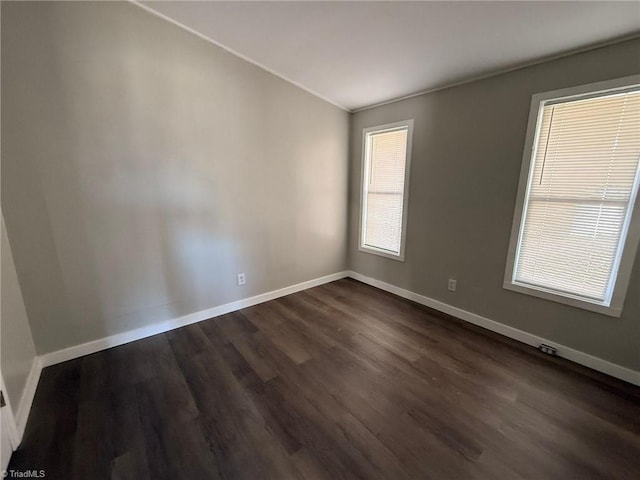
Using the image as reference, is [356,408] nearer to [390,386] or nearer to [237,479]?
[390,386]

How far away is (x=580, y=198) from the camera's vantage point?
1982 mm

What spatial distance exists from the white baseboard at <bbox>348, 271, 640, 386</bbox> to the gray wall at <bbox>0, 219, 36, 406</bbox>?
3.31m

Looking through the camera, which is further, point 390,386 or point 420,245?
point 420,245

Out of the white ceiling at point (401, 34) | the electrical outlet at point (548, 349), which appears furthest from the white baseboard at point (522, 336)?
the white ceiling at point (401, 34)

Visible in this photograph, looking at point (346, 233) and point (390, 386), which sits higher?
point (346, 233)

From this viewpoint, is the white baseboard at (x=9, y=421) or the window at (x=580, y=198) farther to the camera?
the window at (x=580, y=198)

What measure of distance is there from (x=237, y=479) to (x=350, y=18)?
2.86 meters

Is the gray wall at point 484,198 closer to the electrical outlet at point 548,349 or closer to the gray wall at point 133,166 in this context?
the electrical outlet at point 548,349

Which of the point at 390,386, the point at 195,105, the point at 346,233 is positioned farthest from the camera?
the point at 346,233

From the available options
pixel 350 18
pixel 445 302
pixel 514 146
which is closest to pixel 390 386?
pixel 445 302

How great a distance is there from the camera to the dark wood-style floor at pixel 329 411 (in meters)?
1.32

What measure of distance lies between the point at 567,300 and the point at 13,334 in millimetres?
3864

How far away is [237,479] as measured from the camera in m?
1.25

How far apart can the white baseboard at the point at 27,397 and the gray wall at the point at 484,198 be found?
330 centimetres
